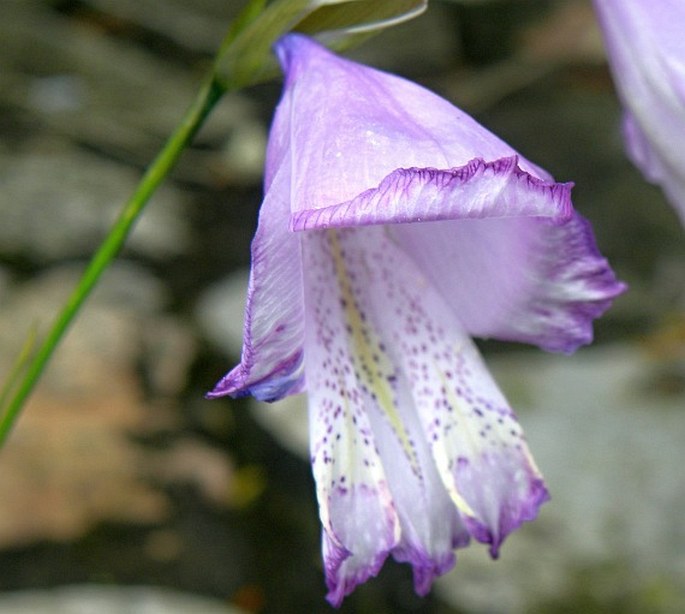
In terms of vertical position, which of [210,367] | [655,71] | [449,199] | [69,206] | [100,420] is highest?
[69,206]

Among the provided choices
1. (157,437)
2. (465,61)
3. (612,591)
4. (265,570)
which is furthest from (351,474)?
(465,61)

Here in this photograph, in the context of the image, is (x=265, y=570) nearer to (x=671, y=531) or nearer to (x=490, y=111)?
(x=671, y=531)

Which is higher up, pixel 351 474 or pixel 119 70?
pixel 119 70

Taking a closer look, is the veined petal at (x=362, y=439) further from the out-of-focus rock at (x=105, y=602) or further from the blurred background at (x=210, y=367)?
the out-of-focus rock at (x=105, y=602)

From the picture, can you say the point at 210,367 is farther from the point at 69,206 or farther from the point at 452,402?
the point at 452,402

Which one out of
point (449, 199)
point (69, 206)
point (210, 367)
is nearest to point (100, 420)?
point (210, 367)

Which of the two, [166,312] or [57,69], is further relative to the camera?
[57,69]
